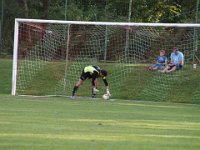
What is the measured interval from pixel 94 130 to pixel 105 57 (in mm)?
16651

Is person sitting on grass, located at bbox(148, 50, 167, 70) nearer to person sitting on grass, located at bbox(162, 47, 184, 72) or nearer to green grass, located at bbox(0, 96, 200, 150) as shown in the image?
person sitting on grass, located at bbox(162, 47, 184, 72)

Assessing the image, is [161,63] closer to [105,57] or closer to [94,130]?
[105,57]

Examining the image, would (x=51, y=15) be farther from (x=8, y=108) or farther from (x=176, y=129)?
(x=176, y=129)

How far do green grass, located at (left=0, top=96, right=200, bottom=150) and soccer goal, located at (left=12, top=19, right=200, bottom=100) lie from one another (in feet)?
29.9

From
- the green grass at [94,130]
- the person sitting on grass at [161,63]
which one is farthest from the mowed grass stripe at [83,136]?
the person sitting on grass at [161,63]

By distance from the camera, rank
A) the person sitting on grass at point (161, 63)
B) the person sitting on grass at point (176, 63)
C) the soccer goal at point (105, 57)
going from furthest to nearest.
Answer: the person sitting on grass at point (161, 63), the person sitting on grass at point (176, 63), the soccer goal at point (105, 57)

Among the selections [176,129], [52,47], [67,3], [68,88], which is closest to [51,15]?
[67,3]

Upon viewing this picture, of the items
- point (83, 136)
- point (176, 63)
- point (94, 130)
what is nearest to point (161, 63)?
point (176, 63)

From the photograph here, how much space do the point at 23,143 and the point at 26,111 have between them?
A: 569 centimetres

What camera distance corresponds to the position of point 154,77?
25828mm

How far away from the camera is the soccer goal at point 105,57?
25219mm

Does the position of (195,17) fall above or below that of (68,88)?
above

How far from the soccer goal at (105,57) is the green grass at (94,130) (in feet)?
29.9

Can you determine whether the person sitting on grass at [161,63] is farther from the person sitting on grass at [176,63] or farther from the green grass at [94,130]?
the green grass at [94,130]
